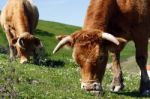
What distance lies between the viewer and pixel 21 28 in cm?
2755

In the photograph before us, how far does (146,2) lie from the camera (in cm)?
1772

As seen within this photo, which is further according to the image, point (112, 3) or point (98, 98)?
point (112, 3)

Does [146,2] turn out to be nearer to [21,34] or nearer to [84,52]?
[84,52]

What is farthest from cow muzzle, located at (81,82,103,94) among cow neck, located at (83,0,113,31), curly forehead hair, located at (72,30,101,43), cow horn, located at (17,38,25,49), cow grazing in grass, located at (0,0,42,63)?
cow horn, located at (17,38,25,49)

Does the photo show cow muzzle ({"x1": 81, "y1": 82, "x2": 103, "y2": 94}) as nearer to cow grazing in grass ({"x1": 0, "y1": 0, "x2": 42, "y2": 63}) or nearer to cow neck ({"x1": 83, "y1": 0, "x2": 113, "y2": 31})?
cow neck ({"x1": 83, "y1": 0, "x2": 113, "y2": 31})

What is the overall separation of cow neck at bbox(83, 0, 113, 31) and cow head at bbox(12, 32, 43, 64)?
391 inches

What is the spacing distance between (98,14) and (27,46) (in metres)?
10.8

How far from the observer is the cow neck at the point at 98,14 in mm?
16062

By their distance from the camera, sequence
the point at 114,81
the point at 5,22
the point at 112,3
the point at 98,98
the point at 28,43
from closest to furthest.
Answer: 1. the point at 98,98
2. the point at 112,3
3. the point at 114,81
4. the point at 28,43
5. the point at 5,22

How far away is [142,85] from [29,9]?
48.9 feet

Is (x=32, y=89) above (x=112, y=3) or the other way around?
the other way around

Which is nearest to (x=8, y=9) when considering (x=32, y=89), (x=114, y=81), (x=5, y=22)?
(x=5, y=22)

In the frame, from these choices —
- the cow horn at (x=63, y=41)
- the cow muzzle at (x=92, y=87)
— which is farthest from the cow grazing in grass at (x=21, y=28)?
the cow muzzle at (x=92, y=87)

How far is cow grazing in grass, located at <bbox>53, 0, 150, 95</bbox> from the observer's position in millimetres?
14695
